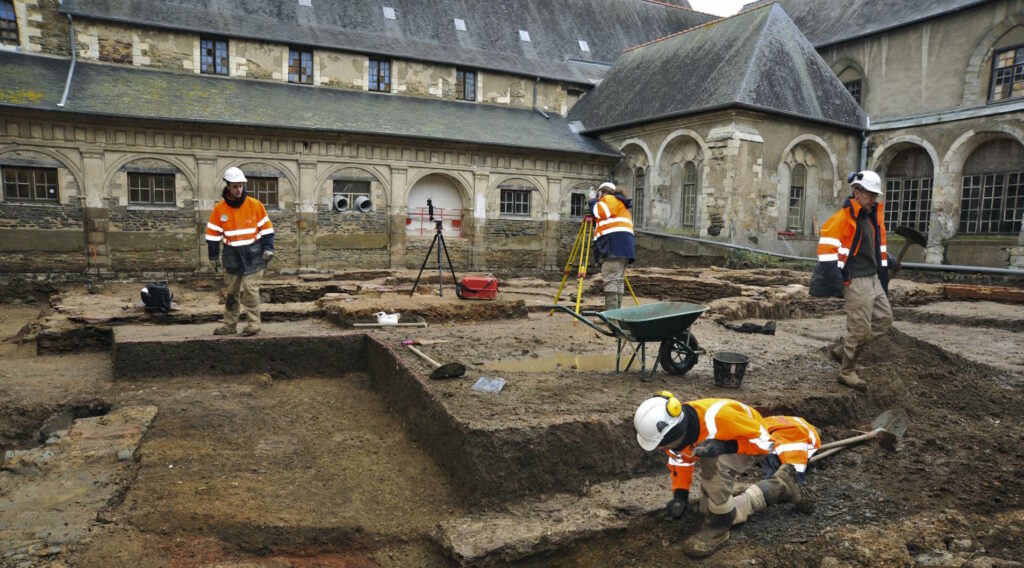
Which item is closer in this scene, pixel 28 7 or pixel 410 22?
pixel 28 7

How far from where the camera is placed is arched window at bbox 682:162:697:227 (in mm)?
20891

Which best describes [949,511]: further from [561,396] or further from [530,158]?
[530,158]

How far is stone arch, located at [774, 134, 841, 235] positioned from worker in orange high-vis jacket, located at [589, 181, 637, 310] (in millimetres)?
13431

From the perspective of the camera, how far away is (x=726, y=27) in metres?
22.2

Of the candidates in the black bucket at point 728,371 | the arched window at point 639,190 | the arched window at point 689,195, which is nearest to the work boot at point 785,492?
the black bucket at point 728,371

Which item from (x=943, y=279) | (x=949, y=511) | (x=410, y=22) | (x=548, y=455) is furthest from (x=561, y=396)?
(x=410, y=22)

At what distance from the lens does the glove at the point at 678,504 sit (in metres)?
3.79

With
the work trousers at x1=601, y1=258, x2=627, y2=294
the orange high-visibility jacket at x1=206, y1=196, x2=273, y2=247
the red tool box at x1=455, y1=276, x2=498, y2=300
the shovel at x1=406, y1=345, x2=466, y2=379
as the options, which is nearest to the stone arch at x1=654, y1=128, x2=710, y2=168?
the red tool box at x1=455, y1=276, x2=498, y2=300

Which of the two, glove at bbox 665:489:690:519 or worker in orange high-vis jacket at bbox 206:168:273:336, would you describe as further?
worker in orange high-vis jacket at bbox 206:168:273:336

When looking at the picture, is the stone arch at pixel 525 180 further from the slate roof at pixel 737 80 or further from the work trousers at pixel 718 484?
the work trousers at pixel 718 484

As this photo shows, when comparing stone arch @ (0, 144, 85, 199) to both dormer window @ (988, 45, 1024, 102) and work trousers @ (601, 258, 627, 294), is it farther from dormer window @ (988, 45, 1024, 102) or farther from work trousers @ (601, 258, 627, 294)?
dormer window @ (988, 45, 1024, 102)

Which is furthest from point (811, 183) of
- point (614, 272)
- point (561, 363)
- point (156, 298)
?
point (156, 298)

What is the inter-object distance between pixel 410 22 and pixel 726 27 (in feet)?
39.4

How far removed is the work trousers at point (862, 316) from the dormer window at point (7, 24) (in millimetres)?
22142
